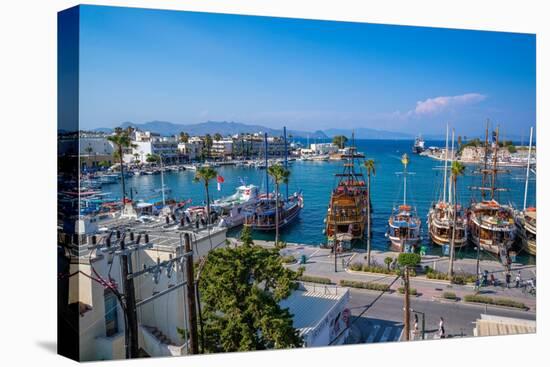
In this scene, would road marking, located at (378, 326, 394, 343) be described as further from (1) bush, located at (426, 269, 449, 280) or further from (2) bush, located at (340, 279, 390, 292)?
(1) bush, located at (426, 269, 449, 280)

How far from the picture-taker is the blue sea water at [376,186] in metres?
19.0

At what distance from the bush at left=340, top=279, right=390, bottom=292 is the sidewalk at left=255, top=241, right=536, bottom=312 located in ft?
0.56

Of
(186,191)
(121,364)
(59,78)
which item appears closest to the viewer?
(121,364)

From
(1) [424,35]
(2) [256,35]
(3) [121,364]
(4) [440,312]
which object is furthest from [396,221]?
(3) [121,364]

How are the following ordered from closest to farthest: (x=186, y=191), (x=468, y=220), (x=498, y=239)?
(x=498, y=239) < (x=468, y=220) < (x=186, y=191)

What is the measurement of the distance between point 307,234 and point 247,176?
12.7 metres

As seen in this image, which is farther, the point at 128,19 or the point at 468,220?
the point at 468,220

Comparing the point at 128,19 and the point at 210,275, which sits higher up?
the point at 128,19

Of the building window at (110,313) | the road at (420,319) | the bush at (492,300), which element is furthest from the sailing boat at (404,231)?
the building window at (110,313)

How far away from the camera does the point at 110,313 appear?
734cm

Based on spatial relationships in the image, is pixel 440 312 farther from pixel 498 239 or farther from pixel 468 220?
pixel 468 220

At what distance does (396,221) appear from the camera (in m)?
18.7

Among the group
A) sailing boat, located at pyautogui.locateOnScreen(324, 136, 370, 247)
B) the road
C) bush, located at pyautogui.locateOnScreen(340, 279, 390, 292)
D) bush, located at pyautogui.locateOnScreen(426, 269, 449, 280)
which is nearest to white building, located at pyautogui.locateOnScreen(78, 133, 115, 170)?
the road

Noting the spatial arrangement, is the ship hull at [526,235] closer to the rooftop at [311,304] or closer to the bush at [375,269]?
the bush at [375,269]
